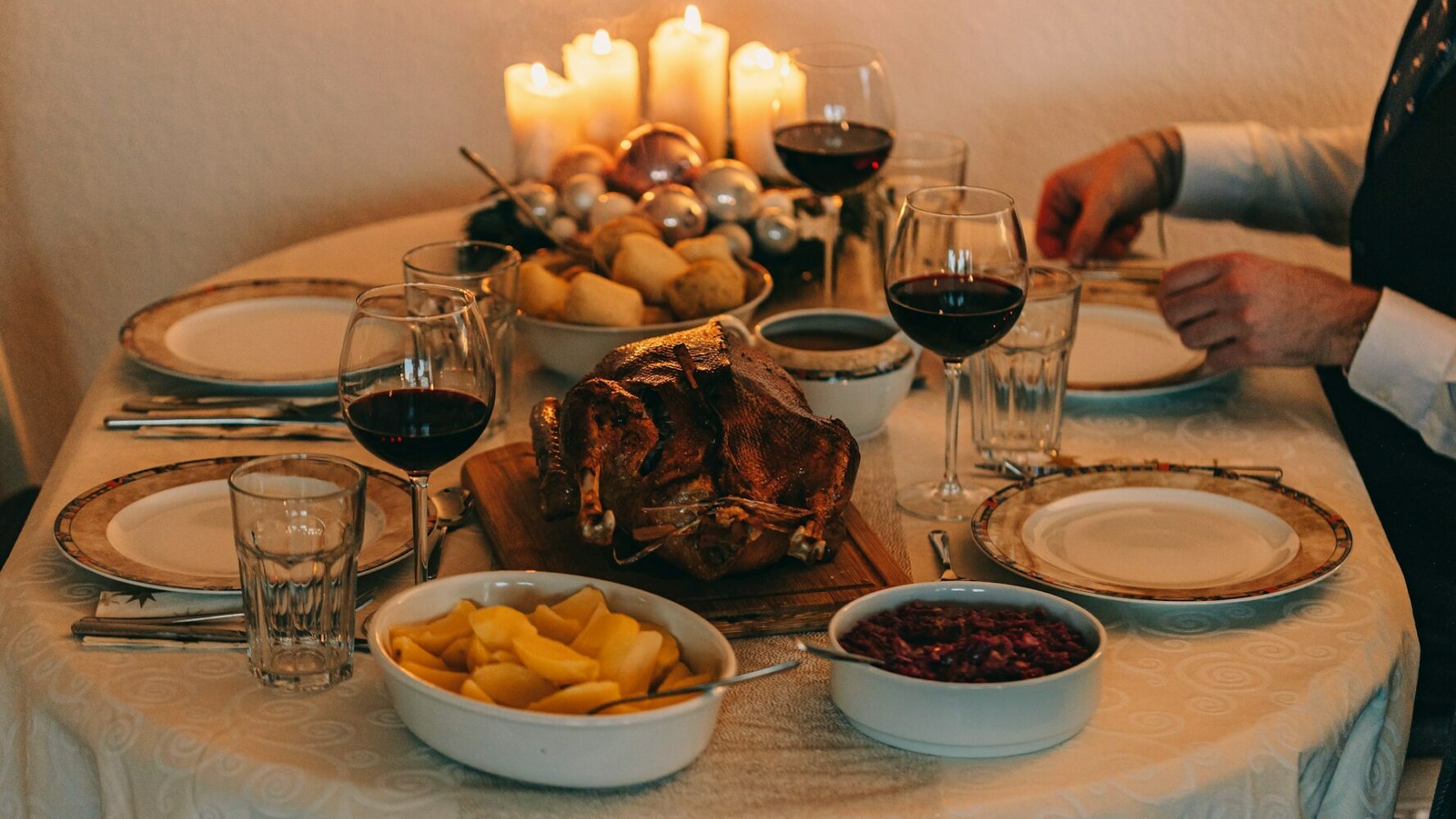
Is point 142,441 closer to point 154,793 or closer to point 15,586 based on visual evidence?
point 15,586

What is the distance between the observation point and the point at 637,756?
0.80 metres

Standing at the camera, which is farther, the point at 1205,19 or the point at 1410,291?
the point at 1205,19

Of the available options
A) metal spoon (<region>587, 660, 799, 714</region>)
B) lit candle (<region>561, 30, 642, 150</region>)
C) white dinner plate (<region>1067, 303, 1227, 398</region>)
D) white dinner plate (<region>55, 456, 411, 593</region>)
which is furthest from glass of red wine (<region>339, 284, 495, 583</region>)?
lit candle (<region>561, 30, 642, 150</region>)

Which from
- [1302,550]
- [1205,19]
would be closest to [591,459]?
[1302,550]

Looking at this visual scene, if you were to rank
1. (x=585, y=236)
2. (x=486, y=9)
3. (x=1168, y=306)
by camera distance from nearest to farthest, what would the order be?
(x=1168, y=306), (x=585, y=236), (x=486, y=9)

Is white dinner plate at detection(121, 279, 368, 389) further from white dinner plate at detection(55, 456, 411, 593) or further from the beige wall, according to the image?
the beige wall

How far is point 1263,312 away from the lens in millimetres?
1462

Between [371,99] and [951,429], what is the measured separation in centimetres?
177

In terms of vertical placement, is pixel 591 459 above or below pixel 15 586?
above

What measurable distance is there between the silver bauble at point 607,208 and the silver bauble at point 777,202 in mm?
157

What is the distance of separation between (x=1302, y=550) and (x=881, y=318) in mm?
457

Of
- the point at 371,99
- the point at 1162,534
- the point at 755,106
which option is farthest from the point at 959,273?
the point at 371,99

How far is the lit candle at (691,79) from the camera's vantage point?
214 cm

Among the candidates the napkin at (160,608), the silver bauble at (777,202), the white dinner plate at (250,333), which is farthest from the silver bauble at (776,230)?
the napkin at (160,608)
